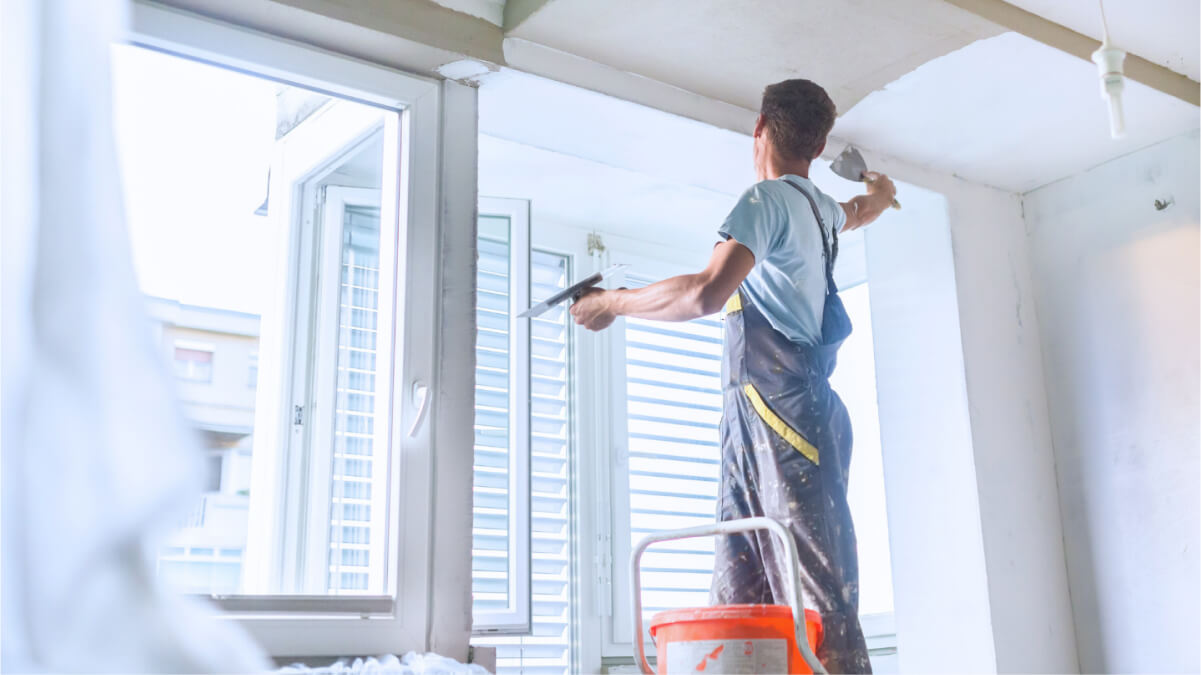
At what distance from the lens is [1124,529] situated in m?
2.80

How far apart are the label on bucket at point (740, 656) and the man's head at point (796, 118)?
0.99m

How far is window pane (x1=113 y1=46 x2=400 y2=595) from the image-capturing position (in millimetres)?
1997

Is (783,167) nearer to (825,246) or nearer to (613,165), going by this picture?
(825,246)

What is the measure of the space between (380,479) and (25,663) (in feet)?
5.33

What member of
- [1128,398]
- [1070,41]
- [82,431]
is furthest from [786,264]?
[82,431]

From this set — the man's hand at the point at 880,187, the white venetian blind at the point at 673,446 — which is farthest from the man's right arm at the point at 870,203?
the white venetian blind at the point at 673,446

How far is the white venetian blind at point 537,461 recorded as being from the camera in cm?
283

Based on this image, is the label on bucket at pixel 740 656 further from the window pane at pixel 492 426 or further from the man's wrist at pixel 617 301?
the window pane at pixel 492 426

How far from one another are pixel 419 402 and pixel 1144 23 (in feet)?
6.08

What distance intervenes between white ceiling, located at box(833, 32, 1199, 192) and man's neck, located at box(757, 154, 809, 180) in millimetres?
527

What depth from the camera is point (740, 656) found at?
1.63 metres

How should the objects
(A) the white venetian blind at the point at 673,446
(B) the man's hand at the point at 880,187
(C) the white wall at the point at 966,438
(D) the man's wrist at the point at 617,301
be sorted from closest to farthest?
(D) the man's wrist at the point at 617,301
(B) the man's hand at the point at 880,187
(C) the white wall at the point at 966,438
(A) the white venetian blind at the point at 673,446

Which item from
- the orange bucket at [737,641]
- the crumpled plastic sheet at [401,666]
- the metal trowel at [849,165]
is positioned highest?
the metal trowel at [849,165]

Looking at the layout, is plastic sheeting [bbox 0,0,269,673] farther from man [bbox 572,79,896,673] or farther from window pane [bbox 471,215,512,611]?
window pane [bbox 471,215,512,611]
